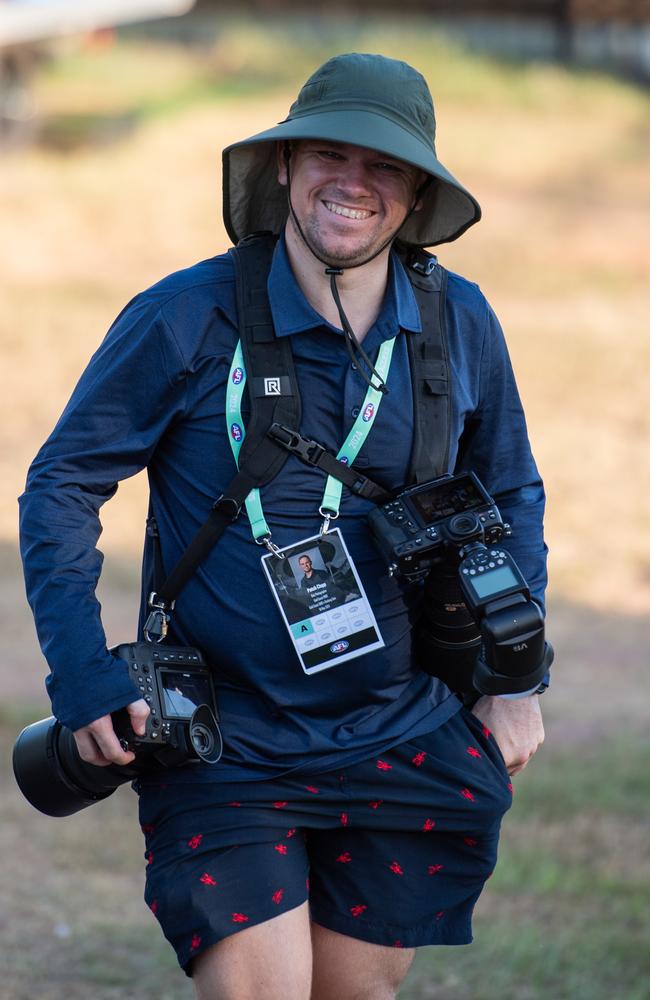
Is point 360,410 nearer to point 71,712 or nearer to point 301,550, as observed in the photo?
point 301,550

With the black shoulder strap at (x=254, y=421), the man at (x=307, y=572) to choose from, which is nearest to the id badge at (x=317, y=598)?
the man at (x=307, y=572)

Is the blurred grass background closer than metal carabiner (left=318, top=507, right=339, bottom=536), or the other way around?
metal carabiner (left=318, top=507, right=339, bottom=536)

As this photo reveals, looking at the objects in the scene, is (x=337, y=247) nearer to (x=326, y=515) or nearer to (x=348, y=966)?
(x=326, y=515)

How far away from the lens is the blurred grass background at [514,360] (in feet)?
14.6

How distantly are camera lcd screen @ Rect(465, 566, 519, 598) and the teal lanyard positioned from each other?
0.28 meters

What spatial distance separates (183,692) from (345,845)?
1.44 ft

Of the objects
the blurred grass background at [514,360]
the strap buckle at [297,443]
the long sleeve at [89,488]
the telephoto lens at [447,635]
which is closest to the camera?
the long sleeve at [89,488]

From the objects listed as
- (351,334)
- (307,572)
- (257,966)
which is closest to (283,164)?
(351,334)

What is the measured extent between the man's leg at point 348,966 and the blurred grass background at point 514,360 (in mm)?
1293

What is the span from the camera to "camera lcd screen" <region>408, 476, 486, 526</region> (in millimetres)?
2682

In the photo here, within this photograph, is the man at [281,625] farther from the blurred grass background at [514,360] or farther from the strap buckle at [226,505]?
the blurred grass background at [514,360]

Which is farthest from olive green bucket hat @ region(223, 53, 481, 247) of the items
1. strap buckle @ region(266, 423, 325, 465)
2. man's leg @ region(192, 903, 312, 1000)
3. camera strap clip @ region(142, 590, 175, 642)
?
man's leg @ region(192, 903, 312, 1000)

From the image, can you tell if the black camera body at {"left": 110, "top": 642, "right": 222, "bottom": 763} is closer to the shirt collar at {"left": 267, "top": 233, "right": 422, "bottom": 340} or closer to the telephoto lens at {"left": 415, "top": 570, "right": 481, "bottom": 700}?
the telephoto lens at {"left": 415, "top": 570, "right": 481, "bottom": 700}

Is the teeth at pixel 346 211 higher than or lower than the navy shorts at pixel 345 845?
higher
